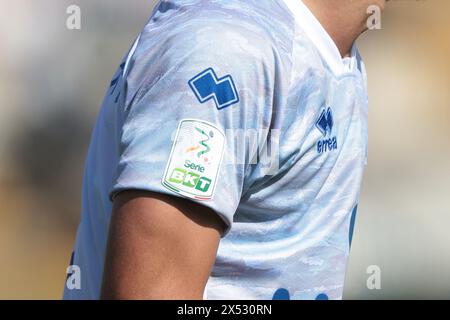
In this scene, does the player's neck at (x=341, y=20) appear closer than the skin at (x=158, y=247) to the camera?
No

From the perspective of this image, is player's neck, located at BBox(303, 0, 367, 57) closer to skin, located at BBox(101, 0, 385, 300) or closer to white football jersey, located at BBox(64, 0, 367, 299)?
white football jersey, located at BBox(64, 0, 367, 299)

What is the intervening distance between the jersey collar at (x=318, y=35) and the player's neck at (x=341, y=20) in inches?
0.9

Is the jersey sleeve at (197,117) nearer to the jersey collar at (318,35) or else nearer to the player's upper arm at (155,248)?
the player's upper arm at (155,248)

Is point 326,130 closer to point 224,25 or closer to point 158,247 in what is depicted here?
point 224,25

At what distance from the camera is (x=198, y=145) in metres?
0.96

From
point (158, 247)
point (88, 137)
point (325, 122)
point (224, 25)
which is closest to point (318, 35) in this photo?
point (325, 122)

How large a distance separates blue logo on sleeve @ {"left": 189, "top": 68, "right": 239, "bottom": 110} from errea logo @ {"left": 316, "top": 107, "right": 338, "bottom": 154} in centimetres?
21

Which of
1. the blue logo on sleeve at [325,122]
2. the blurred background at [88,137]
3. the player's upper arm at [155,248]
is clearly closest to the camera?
the player's upper arm at [155,248]

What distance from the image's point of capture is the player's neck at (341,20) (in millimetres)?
1245

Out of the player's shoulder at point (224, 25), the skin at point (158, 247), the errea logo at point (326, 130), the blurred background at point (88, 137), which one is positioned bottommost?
the blurred background at point (88, 137)

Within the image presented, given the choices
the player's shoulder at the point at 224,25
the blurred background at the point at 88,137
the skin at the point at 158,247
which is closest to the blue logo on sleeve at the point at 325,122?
the player's shoulder at the point at 224,25

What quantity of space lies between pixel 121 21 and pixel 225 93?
A: 3.39 m

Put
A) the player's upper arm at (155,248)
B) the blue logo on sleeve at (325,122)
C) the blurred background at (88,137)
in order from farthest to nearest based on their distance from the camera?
the blurred background at (88,137) → the blue logo on sleeve at (325,122) → the player's upper arm at (155,248)

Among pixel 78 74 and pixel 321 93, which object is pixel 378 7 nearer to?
pixel 321 93
